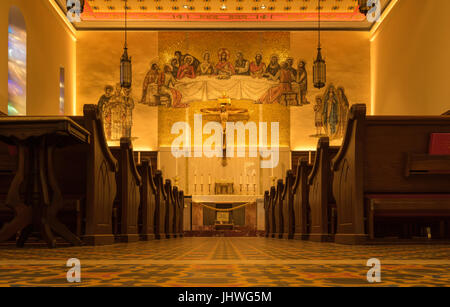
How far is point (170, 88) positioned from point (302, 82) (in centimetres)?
404

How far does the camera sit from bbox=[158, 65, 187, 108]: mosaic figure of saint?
15.8 meters

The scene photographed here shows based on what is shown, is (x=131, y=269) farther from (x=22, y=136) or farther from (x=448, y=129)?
(x=448, y=129)

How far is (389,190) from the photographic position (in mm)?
4805

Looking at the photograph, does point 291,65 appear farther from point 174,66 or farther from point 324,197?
point 324,197

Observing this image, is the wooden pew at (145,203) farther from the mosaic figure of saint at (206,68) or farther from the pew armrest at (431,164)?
the mosaic figure of saint at (206,68)

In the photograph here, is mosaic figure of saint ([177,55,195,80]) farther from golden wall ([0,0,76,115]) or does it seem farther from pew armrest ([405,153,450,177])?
pew armrest ([405,153,450,177])

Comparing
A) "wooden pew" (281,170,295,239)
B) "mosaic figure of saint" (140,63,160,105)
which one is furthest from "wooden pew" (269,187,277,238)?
"mosaic figure of saint" (140,63,160,105)

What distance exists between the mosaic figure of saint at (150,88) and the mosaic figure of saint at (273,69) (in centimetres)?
337

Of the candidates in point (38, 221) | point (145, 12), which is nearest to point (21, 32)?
point (145, 12)

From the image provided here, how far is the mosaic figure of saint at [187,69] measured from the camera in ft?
52.2

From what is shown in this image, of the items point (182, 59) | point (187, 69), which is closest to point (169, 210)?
point (187, 69)

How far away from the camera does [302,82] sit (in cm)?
1582

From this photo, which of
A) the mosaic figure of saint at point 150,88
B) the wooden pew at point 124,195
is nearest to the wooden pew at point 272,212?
the wooden pew at point 124,195
